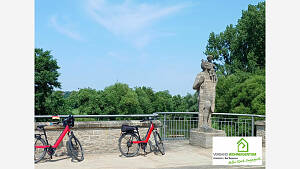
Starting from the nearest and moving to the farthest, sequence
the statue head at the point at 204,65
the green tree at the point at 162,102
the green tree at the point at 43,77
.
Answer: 1. the statue head at the point at 204,65
2. the green tree at the point at 43,77
3. the green tree at the point at 162,102

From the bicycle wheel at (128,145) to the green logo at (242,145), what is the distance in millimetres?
2772

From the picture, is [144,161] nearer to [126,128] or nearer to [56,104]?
[126,128]

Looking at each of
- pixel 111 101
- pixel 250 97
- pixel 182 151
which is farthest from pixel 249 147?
pixel 111 101

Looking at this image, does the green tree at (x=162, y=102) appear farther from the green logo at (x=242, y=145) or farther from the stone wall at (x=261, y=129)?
the green logo at (x=242, y=145)

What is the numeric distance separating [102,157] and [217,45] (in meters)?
31.3

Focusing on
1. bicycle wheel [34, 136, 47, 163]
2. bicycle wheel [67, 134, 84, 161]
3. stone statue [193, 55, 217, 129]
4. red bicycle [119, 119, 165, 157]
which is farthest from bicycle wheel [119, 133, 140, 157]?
stone statue [193, 55, 217, 129]

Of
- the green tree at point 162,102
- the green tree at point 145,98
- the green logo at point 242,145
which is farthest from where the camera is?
the green tree at point 162,102

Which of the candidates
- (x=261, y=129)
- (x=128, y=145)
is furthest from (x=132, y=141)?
(x=261, y=129)

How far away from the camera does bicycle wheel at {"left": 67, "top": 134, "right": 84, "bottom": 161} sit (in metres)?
7.74

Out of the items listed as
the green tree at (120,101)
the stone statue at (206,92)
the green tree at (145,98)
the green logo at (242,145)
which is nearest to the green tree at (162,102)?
the green tree at (145,98)

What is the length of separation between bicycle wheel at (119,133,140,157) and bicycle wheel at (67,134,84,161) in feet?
3.69

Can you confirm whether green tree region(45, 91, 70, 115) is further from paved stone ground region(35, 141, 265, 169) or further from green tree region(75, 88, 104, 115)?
paved stone ground region(35, 141, 265, 169)

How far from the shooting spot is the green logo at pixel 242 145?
294 inches

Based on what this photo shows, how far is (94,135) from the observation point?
8.59 meters
